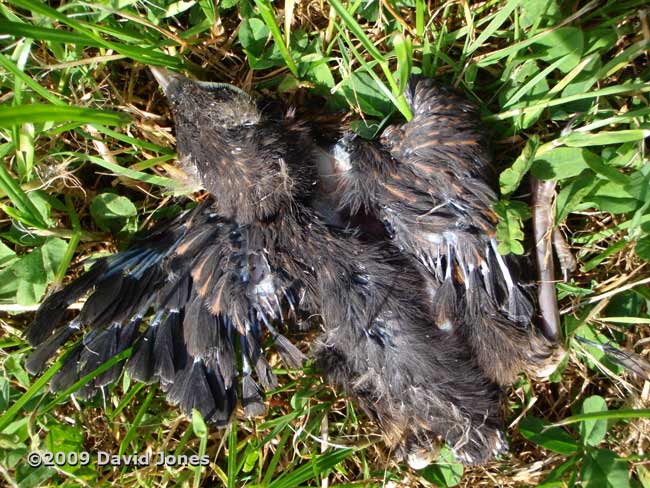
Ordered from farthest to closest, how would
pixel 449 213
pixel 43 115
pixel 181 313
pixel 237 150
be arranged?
1. pixel 181 313
2. pixel 449 213
3. pixel 237 150
4. pixel 43 115

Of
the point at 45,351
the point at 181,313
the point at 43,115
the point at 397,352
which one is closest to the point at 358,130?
the point at 397,352

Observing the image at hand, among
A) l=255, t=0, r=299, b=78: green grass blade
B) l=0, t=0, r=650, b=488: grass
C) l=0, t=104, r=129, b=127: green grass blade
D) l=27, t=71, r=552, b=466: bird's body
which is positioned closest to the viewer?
l=0, t=104, r=129, b=127: green grass blade

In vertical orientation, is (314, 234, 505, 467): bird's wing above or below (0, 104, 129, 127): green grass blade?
below

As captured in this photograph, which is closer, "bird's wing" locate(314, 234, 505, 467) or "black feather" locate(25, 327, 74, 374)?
"bird's wing" locate(314, 234, 505, 467)

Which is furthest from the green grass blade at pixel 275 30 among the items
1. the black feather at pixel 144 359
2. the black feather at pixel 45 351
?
the black feather at pixel 45 351

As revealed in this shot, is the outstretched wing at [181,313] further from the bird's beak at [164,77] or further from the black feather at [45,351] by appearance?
the bird's beak at [164,77]

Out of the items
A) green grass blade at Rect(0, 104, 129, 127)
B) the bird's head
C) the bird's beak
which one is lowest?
the bird's head

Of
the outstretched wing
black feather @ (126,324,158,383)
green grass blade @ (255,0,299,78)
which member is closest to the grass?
green grass blade @ (255,0,299,78)

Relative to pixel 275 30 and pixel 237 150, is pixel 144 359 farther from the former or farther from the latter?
pixel 275 30

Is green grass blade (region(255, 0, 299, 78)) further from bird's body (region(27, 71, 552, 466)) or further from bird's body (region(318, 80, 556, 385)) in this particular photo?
bird's body (region(318, 80, 556, 385))
